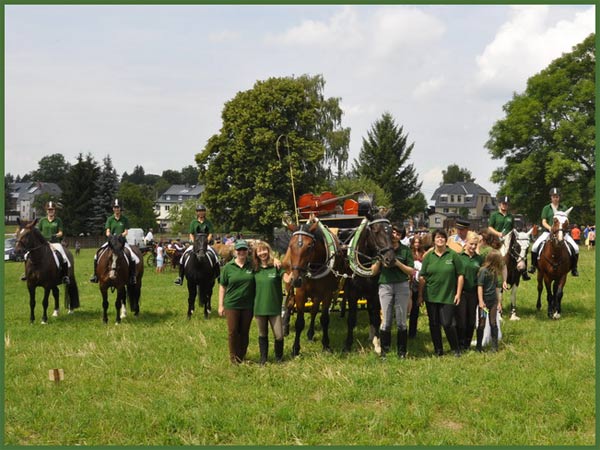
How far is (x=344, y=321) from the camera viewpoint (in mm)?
13039

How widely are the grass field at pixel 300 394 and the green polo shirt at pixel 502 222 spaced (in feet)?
8.94

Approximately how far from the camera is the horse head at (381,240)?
880 centimetres

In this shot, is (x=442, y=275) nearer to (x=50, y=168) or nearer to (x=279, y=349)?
(x=279, y=349)

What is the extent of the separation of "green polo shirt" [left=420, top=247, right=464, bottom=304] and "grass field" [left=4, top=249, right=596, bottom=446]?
3.19 feet

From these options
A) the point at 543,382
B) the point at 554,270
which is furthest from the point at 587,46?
the point at 543,382

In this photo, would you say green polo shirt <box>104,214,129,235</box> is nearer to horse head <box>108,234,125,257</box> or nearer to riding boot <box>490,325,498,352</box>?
horse head <box>108,234,125,257</box>

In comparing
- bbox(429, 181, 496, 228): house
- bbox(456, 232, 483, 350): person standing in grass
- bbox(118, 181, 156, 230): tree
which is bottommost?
bbox(456, 232, 483, 350): person standing in grass

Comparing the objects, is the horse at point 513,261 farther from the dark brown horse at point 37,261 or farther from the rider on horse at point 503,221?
the dark brown horse at point 37,261

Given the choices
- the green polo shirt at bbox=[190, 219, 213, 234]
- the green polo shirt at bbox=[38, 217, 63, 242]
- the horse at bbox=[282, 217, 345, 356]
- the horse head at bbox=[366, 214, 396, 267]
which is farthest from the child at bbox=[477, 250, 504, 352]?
the green polo shirt at bbox=[38, 217, 63, 242]

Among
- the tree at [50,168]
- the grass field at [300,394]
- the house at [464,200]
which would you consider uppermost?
the tree at [50,168]

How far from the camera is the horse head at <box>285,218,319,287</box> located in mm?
8688

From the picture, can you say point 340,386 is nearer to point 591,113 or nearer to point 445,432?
point 445,432

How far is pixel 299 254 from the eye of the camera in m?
8.80

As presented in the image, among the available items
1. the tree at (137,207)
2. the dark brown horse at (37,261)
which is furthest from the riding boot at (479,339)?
the tree at (137,207)
